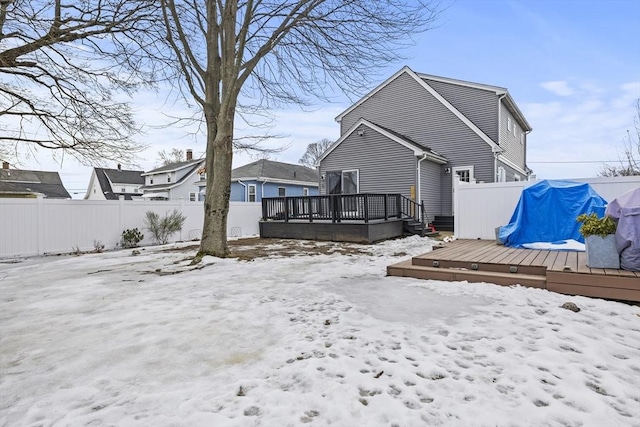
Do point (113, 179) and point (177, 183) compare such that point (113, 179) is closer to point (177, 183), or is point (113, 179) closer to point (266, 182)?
point (177, 183)

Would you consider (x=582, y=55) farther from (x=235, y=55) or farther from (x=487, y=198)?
(x=235, y=55)

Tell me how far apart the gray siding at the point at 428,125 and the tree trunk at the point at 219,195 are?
791 cm

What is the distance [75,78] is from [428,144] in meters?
12.9

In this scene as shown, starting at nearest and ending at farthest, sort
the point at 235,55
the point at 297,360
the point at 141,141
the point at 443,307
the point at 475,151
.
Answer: the point at 297,360
the point at 443,307
the point at 235,55
the point at 141,141
the point at 475,151

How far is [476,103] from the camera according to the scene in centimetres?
1443

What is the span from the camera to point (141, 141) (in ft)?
32.7

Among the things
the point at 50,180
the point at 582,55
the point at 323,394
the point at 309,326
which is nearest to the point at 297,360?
the point at 323,394

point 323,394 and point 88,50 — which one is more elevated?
point 88,50

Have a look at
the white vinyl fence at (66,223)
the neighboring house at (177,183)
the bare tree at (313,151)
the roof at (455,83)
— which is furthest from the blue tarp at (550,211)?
the bare tree at (313,151)

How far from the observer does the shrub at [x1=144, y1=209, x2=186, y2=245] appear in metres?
10.6

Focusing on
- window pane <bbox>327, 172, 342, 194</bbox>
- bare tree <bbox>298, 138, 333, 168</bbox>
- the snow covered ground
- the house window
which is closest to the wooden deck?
the snow covered ground

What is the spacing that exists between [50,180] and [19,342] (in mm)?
42023

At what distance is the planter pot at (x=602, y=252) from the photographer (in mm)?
4035

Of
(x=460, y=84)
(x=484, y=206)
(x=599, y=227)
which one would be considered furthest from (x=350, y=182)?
(x=599, y=227)
